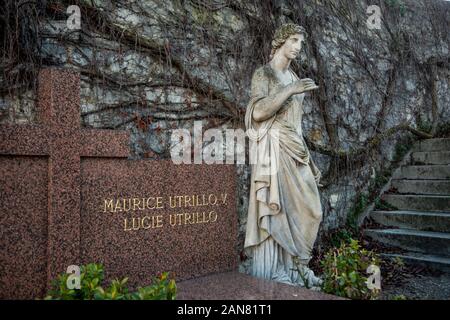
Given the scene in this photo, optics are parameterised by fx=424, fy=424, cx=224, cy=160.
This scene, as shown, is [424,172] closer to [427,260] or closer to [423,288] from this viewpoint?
[427,260]

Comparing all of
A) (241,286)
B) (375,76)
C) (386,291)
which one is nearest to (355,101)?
(375,76)

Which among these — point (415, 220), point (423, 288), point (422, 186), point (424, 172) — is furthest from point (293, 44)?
point (424, 172)

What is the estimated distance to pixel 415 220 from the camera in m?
5.58

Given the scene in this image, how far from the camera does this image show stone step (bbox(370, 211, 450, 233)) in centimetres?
533

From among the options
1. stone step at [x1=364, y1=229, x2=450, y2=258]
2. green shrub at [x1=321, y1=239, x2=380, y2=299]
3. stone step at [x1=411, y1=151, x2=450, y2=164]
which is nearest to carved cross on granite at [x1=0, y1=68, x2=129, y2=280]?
green shrub at [x1=321, y1=239, x2=380, y2=299]

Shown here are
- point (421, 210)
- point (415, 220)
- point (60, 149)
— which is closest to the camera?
point (60, 149)

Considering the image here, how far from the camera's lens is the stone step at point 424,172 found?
6.12 metres

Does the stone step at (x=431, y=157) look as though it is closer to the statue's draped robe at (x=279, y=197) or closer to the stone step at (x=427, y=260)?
the stone step at (x=427, y=260)

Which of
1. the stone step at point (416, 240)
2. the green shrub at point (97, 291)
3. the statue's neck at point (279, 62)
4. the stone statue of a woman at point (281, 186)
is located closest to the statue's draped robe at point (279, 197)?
the stone statue of a woman at point (281, 186)

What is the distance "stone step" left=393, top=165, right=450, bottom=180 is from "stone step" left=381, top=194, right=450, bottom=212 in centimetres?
51

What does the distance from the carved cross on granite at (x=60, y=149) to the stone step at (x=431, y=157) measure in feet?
17.8

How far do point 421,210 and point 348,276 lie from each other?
336 cm
